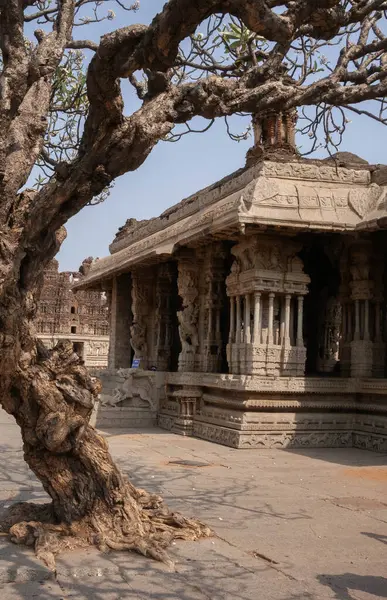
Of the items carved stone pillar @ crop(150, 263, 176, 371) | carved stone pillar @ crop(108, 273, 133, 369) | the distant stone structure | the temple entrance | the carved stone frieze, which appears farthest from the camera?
the distant stone structure

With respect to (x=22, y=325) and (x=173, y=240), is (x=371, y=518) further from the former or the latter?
(x=173, y=240)

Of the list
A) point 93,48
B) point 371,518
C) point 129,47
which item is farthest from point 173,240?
point 129,47

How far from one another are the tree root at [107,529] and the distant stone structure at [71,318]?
36.6 m

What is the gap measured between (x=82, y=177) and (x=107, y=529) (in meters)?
2.55

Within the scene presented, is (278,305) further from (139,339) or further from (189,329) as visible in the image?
(139,339)

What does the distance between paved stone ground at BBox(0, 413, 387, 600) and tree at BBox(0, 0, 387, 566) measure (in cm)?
28

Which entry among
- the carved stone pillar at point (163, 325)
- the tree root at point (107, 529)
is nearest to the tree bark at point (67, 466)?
the tree root at point (107, 529)

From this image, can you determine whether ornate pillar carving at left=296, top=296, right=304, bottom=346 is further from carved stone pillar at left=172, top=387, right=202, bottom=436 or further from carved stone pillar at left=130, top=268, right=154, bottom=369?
carved stone pillar at left=130, top=268, right=154, bottom=369

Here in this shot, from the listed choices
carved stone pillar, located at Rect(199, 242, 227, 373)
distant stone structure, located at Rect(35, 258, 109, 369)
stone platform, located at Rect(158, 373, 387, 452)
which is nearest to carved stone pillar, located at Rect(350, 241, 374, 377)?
stone platform, located at Rect(158, 373, 387, 452)

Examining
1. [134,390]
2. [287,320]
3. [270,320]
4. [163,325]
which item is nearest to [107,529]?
[270,320]

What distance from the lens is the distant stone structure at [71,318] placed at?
42188mm

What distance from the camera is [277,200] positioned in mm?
11344

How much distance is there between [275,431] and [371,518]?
517cm

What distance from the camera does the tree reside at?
459 cm
